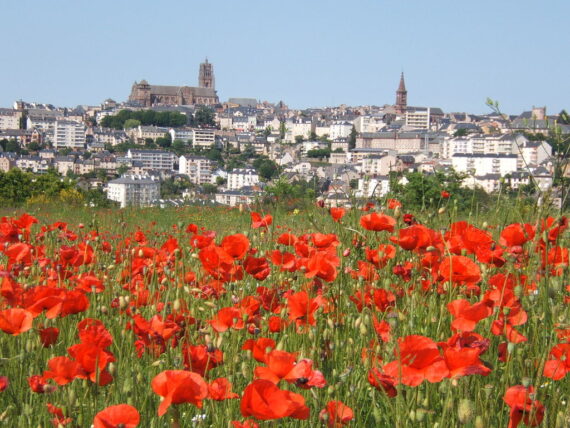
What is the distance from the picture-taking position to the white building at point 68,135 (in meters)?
96.7

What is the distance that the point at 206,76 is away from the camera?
133 meters

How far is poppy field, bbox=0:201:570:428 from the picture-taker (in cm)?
94

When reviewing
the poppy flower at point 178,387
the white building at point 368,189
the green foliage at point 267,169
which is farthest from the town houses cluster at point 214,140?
the poppy flower at point 178,387

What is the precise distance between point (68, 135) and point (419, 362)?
330 ft

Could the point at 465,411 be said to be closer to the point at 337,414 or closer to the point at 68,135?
the point at 337,414

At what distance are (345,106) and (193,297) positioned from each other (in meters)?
139

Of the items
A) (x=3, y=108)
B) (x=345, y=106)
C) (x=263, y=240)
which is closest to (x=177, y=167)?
(x=3, y=108)

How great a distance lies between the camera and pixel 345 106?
138875 mm

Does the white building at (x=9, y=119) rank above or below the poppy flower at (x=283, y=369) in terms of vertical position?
below

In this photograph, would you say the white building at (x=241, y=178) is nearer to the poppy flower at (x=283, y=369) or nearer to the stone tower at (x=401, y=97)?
the stone tower at (x=401, y=97)

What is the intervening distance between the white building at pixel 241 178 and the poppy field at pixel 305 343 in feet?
199

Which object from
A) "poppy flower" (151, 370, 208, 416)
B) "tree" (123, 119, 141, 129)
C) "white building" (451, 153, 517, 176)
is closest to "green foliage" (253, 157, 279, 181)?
"poppy flower" (151, 370, 208, 416)

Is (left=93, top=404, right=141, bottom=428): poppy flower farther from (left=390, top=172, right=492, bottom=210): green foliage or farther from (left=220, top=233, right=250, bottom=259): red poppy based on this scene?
(left=390, top=172, right=492, bottom=210): green foliage

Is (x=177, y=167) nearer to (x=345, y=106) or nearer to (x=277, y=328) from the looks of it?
(x=345, y=106)
